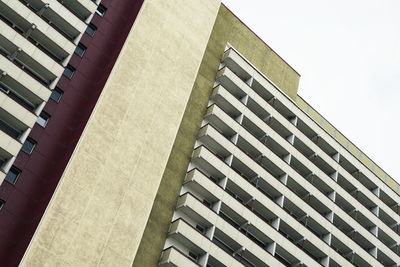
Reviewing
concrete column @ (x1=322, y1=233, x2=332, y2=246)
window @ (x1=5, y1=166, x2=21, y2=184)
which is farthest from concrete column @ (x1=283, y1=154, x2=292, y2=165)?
window @ (x1=5, y1=166, x2=21, y2=184)

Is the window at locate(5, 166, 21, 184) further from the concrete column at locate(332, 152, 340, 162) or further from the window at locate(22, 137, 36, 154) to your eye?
the concrete column at locate(332, 152, 340, 162)

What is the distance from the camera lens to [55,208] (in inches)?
1576

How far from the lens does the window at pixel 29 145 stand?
142ft

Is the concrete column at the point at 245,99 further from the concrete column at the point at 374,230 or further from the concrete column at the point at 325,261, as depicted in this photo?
the concrete column at the point at 374,230

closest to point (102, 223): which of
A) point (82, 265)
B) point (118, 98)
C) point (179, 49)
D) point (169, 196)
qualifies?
point (82, 265)

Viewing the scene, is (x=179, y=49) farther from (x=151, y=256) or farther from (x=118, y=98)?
(x=151, y=256)

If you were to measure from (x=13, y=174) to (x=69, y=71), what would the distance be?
10732mm

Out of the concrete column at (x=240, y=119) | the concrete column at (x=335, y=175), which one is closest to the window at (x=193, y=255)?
the concrete column at (x=240, y=119)

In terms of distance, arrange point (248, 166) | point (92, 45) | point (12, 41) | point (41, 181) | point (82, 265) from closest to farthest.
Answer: point (82, 265)
point (41, 181)
point (12, 41)
point (92, 45)
point (248, 166)

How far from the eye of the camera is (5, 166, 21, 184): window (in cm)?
4153

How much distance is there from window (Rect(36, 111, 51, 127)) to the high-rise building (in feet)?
0.33

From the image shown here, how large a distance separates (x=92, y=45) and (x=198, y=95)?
10.7 m

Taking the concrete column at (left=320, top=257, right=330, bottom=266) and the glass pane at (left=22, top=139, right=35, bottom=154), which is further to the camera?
the concrete column at (left=320, top=257, right=330, bottom=266)

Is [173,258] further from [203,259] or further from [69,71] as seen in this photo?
[69,71]
